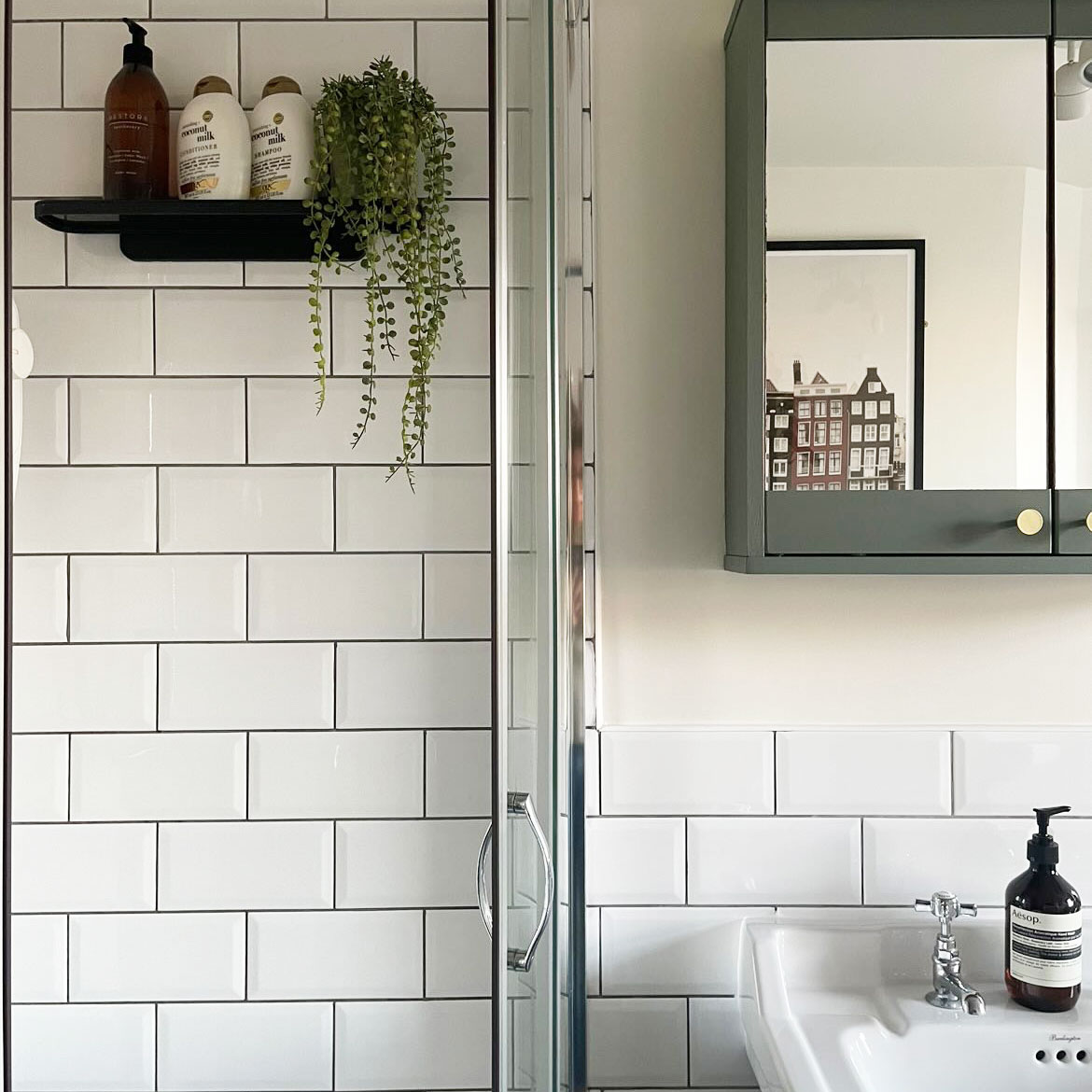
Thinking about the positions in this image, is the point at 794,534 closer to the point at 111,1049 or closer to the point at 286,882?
the point at 286,882

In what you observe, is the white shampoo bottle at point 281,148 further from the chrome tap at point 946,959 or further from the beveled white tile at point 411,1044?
the chrome tap at point 946,959

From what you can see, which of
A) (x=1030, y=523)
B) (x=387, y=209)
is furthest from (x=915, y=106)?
(x=387, y=209)

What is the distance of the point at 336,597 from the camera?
1.25m

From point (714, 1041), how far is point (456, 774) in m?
0.42

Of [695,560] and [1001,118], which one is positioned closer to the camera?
[1001,118]

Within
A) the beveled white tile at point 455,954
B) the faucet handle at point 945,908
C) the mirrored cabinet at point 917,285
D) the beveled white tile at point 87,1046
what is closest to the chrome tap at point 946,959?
the faucet handle at point 945,908

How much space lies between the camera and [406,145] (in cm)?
114

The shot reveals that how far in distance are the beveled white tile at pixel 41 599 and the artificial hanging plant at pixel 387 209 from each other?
1.18ft

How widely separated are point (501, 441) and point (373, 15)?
30.5 inches

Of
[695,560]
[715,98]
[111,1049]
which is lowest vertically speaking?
[111,1049]

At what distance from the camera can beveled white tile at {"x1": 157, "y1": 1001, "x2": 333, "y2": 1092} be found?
4.10 ft

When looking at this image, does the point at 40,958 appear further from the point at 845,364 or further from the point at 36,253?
the point at 845,364

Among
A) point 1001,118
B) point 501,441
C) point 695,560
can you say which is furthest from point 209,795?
point 1001,118

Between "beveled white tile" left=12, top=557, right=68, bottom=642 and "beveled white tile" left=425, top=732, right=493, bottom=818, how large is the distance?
44cm
